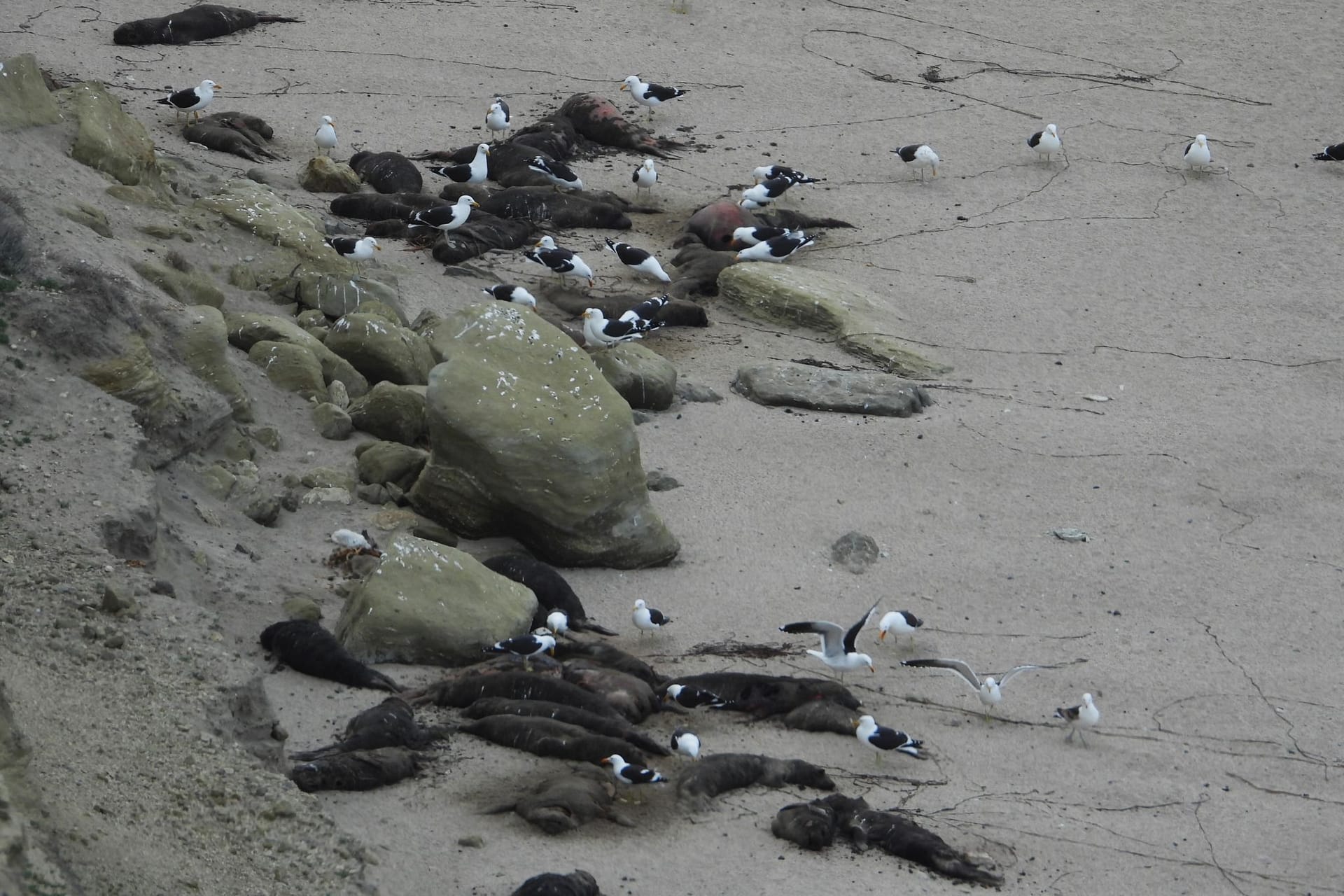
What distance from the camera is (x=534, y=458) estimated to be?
34.2ft

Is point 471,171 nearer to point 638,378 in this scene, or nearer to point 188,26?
point 638,378

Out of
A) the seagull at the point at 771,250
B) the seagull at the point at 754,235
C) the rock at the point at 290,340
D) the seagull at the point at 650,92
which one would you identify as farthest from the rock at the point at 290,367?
the seagull at the point at 650,92

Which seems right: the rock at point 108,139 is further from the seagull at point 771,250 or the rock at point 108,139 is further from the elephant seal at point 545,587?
the seagull at point 771,250

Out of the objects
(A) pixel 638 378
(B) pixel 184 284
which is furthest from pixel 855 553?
(B) pixel 184 284

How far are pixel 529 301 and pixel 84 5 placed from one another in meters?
10.2

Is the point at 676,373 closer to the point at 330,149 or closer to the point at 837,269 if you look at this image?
the point at 837,269

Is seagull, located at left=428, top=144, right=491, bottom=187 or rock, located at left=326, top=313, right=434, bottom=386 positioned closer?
rock, located at left=326, top=313, right=434, bottom=386

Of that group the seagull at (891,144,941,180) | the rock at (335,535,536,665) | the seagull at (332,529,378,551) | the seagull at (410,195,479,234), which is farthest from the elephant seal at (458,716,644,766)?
the seagull at (891,144,941,180)

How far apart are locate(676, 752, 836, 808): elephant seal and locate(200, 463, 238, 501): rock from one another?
3.93m

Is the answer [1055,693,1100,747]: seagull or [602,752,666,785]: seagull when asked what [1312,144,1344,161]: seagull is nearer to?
[1055,693,1100,747]: seagull

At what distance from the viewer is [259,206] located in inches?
551

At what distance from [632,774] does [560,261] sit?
7.77 m

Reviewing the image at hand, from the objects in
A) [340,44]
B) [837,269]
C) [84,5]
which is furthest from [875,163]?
[84,5]

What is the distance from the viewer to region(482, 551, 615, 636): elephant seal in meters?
9.90
